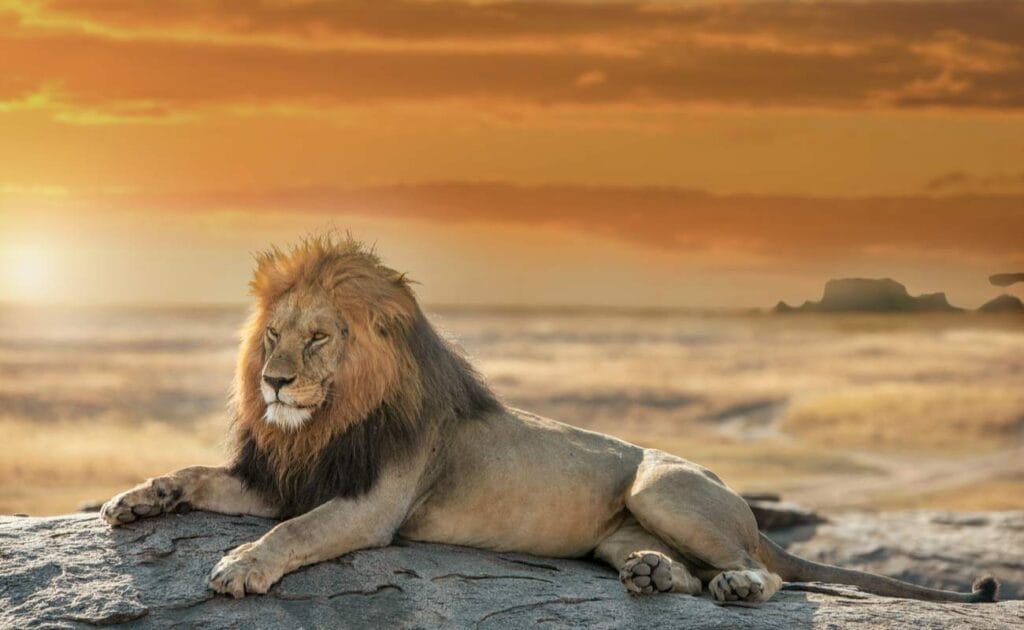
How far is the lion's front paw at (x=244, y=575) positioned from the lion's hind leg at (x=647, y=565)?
1.45 metres

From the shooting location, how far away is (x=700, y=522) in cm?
600

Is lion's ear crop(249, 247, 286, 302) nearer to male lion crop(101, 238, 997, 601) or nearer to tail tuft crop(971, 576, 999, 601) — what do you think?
male lion crop(101, 238, 997, 601)

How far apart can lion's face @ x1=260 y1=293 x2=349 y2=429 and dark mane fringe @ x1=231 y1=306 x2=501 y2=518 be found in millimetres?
121

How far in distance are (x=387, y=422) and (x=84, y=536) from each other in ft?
4.49

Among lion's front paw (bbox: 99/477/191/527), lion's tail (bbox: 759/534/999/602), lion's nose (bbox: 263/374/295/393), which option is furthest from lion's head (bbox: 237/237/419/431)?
lion's tail (bbox: 759/534/999/602)

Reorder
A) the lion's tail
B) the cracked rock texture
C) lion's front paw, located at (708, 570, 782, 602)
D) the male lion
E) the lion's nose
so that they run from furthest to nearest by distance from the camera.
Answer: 1. the lion's tail
2. lion's front paw, located at (708, 570, 782, 602)
3. the male lion
4. the lion's nose
5. the cracked rock texture

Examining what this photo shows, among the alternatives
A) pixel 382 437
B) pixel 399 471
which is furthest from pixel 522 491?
pixel 382 437

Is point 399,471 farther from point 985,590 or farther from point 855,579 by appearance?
point 985,590

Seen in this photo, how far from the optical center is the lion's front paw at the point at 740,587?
5.68 meters

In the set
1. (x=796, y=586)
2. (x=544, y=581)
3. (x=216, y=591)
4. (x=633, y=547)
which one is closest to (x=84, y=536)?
(x=216, y=591)

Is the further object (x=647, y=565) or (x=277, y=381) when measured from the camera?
(x=647, y=565)

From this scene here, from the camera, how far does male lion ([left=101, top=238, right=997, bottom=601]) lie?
18.2 feet

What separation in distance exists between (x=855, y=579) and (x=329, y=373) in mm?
2732

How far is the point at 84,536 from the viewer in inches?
→ 225
